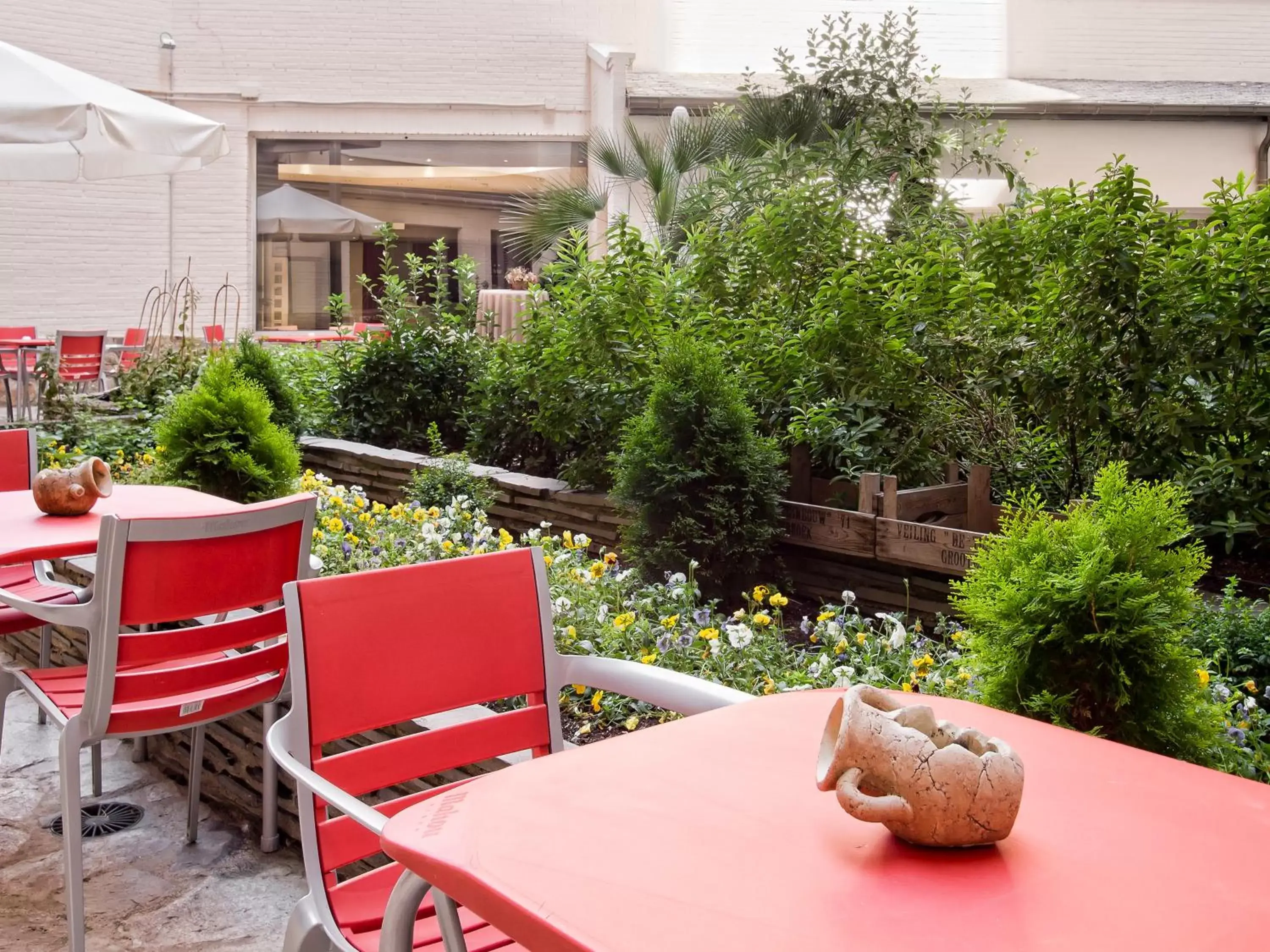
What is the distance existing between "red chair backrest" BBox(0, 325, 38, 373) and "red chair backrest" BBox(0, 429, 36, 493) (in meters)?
7.43

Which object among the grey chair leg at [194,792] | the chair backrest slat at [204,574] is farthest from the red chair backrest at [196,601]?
the grey chair leg at [194,792]

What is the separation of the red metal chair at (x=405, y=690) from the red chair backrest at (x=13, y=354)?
994 centimetres

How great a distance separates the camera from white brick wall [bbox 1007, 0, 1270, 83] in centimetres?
1355

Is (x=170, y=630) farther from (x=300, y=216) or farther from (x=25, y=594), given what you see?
(x=300, y=216)

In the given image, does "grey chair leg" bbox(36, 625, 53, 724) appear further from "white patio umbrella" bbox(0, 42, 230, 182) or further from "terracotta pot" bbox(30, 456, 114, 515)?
"white patio umbrella" bbox(0, 42, 230, 182)

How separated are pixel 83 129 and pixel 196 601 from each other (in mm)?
→ 3258

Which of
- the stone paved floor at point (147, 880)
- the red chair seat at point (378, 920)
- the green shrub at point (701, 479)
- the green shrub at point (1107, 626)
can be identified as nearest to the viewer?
the red chair seat at point (378, 920)

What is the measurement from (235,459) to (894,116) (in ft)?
26.3

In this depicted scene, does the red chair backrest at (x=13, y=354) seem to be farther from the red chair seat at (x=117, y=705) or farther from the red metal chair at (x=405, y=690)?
the red metal chair at (x=405, y=690)

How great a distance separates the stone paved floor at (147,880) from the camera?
8.56 ft

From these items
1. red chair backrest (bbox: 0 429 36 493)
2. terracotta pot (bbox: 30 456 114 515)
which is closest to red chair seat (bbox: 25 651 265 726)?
terracotta pot (bbox: 30 456 114 515)

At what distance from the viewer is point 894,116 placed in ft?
35.5

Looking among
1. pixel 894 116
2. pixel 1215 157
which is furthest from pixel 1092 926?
pixel 1215 157

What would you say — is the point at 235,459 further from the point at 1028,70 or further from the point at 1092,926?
Result: the point at 1028,70
